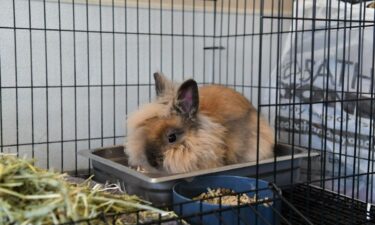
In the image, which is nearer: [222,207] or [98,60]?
[222,207]

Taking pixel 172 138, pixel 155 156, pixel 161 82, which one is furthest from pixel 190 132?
pixel 161 82

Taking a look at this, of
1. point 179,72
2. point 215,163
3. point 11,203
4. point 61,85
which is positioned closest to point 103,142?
point 61,85

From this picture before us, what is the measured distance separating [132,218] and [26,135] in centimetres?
141

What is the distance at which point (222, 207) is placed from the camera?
1.43 meters

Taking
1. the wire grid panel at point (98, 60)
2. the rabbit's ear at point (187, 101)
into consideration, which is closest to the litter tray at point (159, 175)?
the rabbit's ear at point (187, 101)

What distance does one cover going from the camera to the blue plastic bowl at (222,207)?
148cm

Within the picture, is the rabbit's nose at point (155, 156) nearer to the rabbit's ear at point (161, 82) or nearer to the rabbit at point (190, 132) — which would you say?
the rabbit at point (190, 132)

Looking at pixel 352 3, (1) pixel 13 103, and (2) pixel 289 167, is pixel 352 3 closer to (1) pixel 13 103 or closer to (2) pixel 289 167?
(2) pixel 289 167

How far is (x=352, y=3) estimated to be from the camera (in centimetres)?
257

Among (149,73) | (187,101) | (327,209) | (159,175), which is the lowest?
(327,209)

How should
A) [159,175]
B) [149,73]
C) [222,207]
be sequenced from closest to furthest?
[222,207] < [159,175] < [149,73]

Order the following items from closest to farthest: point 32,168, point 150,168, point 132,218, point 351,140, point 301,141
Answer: point 32,168
point 132,218
point 150,168
point 351,140
point 301,141

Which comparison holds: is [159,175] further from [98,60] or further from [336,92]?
[336,92]

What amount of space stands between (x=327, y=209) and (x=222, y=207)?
0.96 metres
